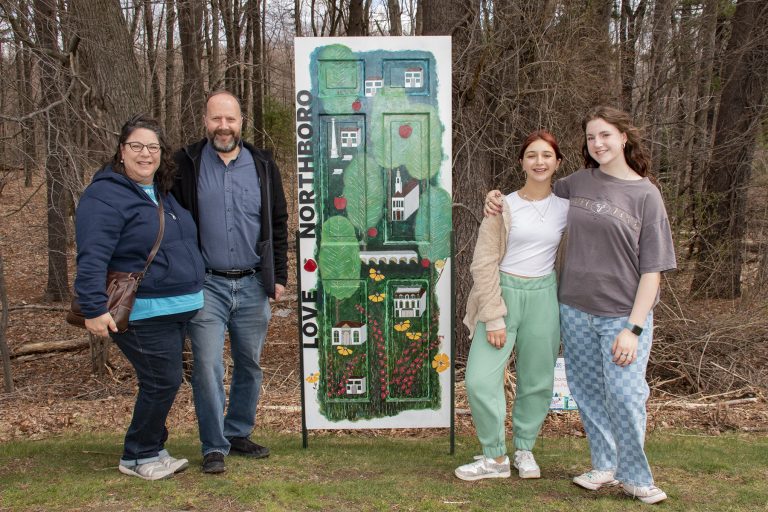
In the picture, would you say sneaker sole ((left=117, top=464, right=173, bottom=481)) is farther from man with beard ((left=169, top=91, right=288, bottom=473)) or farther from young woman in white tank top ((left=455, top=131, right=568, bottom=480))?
young woman in white tank top ((left=455, top=131, right=568, bottom=480))

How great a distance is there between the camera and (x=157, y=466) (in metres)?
3.37

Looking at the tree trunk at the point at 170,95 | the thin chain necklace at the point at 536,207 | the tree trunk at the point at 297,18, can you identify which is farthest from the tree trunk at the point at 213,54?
the thin chain necklace at the point at 536,207

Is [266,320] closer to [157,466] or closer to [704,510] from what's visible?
[157,466]

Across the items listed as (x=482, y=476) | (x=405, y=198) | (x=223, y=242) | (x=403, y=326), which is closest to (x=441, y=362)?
(x=403, y=326)

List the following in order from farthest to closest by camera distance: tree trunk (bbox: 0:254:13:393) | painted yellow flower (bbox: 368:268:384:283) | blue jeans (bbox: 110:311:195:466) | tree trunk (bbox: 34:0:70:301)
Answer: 1. tree trunk (bbox: 0:254:13:393)
2. tree trunk (bbox: 34:0:70:301)
3. painted yellow flower (bbox: 368:268:384:283)
4. blue jeans (bbox: 110:311:195:466)

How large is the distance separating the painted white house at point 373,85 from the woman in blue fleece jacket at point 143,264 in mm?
1072

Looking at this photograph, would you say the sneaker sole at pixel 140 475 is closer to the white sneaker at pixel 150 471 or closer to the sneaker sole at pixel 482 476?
the white sneaker at pixel 150 471

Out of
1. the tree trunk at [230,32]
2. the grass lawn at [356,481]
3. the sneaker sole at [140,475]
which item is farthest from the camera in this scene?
the tree trunk at [230,32]

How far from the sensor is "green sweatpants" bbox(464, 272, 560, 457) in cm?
324

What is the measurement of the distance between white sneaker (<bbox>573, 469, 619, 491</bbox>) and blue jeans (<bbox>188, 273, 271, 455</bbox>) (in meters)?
1.68

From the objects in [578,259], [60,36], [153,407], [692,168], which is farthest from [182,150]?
[692,168]

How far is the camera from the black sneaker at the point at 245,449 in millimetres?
3735

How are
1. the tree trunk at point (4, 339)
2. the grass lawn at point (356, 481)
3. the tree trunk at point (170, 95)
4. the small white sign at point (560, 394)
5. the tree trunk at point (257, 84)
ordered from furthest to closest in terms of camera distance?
the tree trunk at point (257, 84) < the tree trunk at point (170, 95) < the tree trunk at point (4, 339) < the small white sign at point (560, 394) < the grass lawn at point (356, 481)

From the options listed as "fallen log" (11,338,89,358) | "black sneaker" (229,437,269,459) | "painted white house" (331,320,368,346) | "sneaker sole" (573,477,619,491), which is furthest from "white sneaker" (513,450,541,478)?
"fallen log" (11,338,89,358)
